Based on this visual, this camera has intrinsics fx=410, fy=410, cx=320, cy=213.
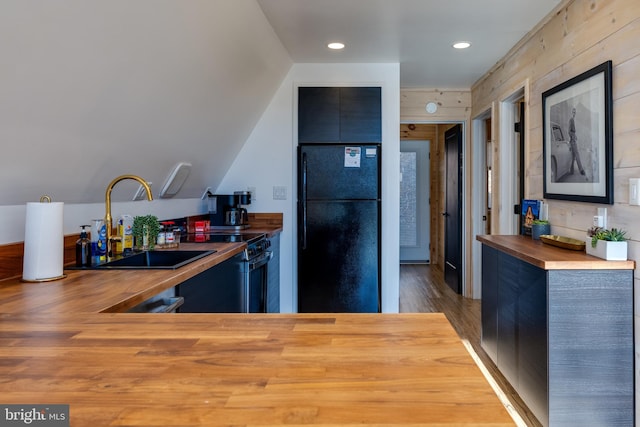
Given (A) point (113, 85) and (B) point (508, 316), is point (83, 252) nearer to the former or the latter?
(A) point (113, 85)

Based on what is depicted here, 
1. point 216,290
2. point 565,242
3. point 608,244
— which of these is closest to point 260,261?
point 216,290

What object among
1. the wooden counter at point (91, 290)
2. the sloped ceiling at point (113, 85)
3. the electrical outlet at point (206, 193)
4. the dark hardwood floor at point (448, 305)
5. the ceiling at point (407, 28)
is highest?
the ceiling at point (407, 28)

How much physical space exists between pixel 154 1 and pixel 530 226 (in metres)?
2.61

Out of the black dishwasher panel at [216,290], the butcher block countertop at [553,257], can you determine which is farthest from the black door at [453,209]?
the black dishwasher panel at [216,290]

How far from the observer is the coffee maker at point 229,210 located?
3494mm

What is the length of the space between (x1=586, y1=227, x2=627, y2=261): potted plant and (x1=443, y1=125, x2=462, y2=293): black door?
2694 millimetres

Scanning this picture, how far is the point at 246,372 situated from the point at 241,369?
2 cm

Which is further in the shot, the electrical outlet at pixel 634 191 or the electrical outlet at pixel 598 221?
the electrical outlet at pixel 598 221

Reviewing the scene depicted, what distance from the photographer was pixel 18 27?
1232 millimetres

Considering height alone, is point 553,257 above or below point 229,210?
below

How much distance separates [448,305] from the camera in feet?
14.0

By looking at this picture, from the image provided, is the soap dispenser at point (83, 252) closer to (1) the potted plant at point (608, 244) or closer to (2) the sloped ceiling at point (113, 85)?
(2) the sloped ceiling at point (113, 85)

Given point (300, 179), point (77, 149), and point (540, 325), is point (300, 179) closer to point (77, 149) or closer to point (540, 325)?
point (77, 149)

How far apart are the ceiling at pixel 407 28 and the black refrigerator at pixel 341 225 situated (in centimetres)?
80
